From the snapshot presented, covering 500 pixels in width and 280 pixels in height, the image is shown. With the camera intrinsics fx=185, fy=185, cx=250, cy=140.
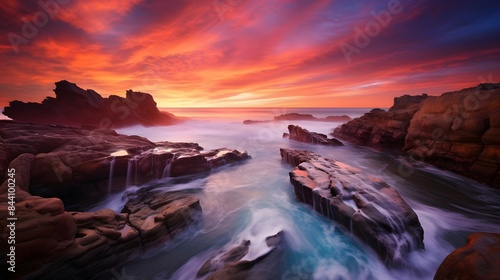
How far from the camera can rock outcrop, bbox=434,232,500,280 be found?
328 cm

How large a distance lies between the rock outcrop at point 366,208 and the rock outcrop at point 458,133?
768 cm

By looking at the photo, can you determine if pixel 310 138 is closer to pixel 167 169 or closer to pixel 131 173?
pixel 167 169

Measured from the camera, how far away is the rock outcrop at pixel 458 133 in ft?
33.2

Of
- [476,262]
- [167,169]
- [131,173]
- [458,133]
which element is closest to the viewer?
[476,262]

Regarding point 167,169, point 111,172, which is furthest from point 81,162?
point 167,169

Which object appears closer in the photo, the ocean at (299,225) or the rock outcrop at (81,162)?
the ocean at (299,225)

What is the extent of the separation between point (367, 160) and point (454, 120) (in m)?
6.00

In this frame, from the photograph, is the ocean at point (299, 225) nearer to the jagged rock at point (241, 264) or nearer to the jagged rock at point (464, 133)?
the jagged rock at point (241, 264)

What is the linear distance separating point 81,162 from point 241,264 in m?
9.61

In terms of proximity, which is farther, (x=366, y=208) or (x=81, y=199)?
(x=81, y=199)

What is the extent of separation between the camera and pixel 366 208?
645 centimetres

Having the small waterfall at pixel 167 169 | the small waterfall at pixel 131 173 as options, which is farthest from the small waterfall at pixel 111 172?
the small waterfall at pixel 167 169

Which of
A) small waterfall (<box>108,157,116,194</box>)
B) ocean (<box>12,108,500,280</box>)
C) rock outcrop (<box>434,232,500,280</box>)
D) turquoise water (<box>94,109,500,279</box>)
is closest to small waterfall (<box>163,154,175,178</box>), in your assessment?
ocean (<box>12,108,500,280</box>)

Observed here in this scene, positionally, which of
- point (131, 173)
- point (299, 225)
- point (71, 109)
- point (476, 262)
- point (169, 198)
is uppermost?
point (71, 109)
